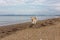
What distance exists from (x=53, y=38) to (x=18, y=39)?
251cm

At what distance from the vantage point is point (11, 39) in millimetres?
12672

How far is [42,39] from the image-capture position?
11852mm

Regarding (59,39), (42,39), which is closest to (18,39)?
(42,39)

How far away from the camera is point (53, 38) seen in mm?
11953

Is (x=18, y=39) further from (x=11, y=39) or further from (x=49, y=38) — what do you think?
(x=49, y=38)

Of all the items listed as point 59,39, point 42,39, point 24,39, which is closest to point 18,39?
point 24,39

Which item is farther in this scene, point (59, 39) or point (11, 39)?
point (11, 39)

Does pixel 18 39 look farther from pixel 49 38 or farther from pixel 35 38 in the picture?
pixel 49 38

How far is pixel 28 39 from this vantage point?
39.6ft

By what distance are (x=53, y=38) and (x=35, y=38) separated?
4.19 ft

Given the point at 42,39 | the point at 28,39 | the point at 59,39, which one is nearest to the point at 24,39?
the point at 28,39

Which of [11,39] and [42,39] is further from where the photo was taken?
[11,39]

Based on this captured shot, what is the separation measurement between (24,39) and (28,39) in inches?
12.6

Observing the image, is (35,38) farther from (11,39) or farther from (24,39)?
(11,39)
